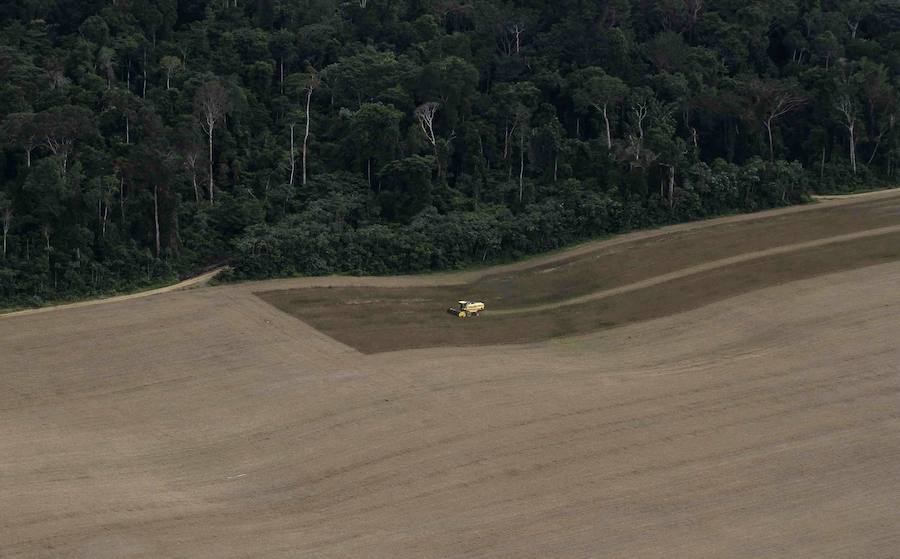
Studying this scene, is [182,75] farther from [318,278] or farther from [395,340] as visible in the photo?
[395,340]

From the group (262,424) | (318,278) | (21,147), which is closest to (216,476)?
(262,424)

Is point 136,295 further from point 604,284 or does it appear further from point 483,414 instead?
point 483,414

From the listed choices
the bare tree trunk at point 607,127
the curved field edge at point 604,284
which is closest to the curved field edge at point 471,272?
the curved field edge at point 604,284

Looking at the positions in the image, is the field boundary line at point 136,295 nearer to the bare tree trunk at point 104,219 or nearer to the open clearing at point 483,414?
the open clearing at point 483,414

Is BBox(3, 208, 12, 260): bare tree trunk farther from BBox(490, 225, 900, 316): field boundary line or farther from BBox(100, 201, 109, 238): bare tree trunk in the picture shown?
BBox(490, 225, 900, 316): field boundary line

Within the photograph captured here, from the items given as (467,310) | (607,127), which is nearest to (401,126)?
(607,127)
